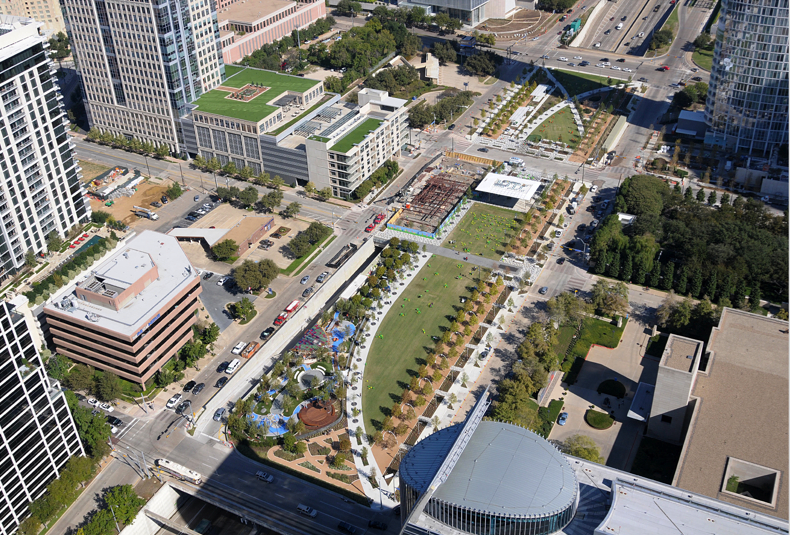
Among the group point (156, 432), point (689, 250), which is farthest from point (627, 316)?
point (156, 432)

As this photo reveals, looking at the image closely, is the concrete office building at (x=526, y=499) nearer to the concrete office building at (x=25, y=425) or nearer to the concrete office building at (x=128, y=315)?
the concrete office building at (x=25, y=425)

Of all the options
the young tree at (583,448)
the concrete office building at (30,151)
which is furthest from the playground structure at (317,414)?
the concrete office building at (30,151)

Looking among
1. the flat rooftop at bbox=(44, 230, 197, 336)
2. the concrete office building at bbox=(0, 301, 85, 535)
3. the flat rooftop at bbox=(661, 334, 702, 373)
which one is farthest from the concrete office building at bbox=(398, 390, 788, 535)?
the flat rooftop at bbox=(44, 230, 197, 336)

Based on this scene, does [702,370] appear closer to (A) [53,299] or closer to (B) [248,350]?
(B) [248,350]

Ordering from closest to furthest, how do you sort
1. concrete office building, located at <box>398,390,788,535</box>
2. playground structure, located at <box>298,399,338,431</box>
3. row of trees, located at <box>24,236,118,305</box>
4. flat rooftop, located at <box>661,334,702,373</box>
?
concrete office building, located at <box>398,390,788,535</box>
flat rooftop, located at <box>661,334,702,373</box>
playground structure, located at <box>298,399,338,431</box>
row of trees, located at <box>24,236,118,305</box>

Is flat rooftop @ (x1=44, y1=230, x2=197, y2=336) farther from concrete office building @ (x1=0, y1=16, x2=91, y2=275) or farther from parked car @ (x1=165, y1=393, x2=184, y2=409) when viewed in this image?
concrete office building @ (x1=0, y1=16, x2=91, y2=275)

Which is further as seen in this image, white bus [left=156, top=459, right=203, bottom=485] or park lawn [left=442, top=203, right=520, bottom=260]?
park lawn [left=442, top=203, right=520, bottom=260]
